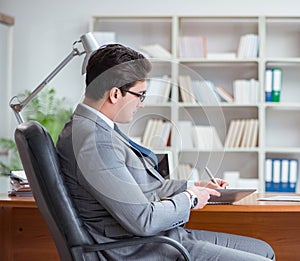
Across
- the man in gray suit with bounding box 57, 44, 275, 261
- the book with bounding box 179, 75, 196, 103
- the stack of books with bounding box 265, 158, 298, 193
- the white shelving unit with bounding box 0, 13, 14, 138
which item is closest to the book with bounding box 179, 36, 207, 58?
the book with bounding box 179, 75, 196, 103

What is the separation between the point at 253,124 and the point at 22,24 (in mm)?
2160

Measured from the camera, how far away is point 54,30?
5844 millimetres

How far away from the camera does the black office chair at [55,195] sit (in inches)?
83.3

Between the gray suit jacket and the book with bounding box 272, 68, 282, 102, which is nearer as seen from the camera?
the gray suit jacket

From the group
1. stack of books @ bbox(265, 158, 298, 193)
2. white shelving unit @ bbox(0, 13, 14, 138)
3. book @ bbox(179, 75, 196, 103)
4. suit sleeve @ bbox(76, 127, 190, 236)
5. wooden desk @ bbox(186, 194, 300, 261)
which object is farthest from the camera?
white shelving unit @ bbox(0, 13, 14, 138)

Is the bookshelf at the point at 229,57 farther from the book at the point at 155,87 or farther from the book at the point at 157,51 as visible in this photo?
the book at the point at 155,87

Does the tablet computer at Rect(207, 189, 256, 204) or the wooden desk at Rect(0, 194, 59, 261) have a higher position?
the tablet computer at Rect(207, 189, 256, 204)

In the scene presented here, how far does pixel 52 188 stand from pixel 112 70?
1.41ft

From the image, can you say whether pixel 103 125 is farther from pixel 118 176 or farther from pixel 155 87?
pixel 155 87

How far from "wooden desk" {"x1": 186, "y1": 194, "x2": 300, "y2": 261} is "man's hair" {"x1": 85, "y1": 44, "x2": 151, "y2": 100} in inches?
29.6

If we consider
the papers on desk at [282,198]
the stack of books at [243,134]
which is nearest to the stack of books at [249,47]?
the stack of books at [243,134]

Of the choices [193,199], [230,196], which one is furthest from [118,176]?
[230,196]

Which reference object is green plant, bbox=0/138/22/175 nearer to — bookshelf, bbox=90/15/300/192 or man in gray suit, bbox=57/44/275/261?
bookshelf, bbox=90/15/300/192

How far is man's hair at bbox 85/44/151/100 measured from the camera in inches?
87.3
